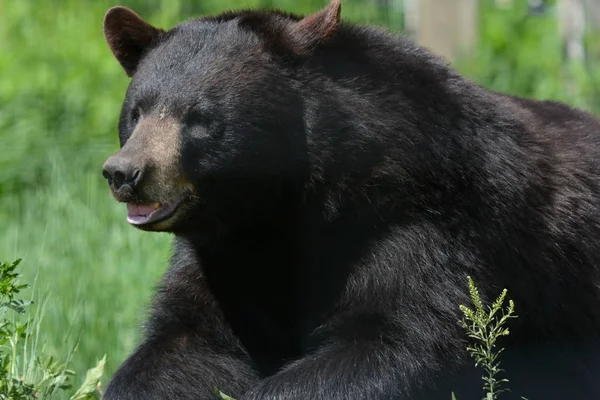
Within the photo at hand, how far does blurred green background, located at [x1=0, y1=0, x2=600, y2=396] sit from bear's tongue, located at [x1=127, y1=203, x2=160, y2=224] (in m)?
0.80

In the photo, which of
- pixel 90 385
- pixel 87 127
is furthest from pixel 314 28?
pixel 87 127

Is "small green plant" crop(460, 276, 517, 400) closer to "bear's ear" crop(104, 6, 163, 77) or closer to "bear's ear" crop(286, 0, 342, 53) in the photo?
"bear's ear" crop(286, 0, 342, 53)

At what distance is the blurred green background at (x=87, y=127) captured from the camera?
17.5ft

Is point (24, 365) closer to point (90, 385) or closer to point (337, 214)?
point (90, 385)

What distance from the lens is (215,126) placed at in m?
4.13

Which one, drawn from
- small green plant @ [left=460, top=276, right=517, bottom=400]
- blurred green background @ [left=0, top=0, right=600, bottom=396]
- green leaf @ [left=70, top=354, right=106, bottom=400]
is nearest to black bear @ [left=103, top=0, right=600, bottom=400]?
green leaf @ [left=70, top=354, right=106, bottom=400]

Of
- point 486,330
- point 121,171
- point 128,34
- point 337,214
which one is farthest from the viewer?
point 128,34

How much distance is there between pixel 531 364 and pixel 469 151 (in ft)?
2.71

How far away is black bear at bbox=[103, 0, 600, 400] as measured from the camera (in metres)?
4.05

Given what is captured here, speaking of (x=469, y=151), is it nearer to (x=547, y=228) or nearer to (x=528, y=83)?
(x=547, y=228)

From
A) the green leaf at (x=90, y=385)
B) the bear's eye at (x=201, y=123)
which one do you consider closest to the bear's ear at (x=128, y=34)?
the bear's eye at (x=201, y=123)

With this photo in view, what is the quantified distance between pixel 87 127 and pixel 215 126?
14.0 feet

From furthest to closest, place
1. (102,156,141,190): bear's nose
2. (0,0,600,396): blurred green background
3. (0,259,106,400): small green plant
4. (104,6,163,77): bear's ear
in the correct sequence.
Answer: (0,0,600,396): blurred green background, (104,6,163,77): bear's ear, (102,156,141,190): bear's nose, (0,259,106,400): small green plant

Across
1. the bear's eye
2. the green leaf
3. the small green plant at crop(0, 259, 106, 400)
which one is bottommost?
the green leaf
